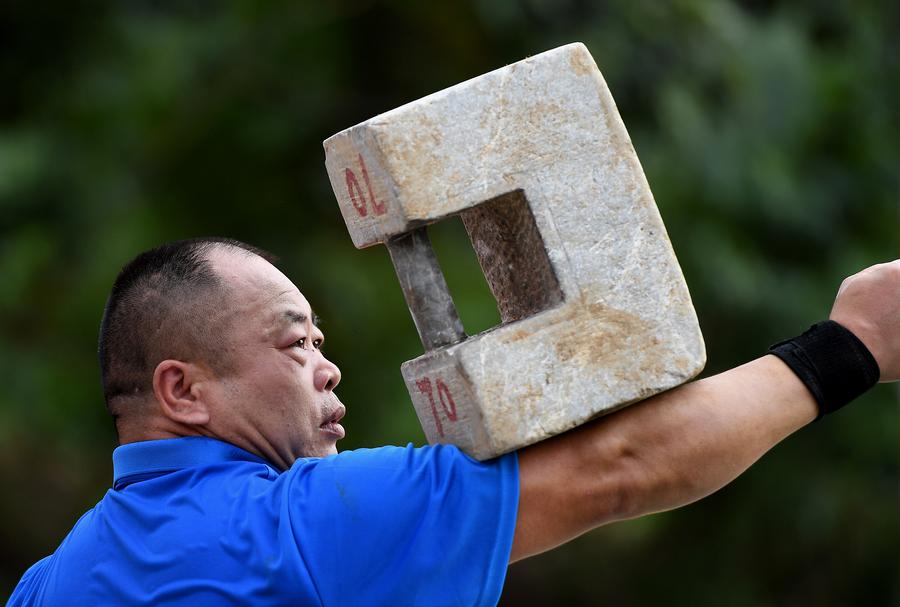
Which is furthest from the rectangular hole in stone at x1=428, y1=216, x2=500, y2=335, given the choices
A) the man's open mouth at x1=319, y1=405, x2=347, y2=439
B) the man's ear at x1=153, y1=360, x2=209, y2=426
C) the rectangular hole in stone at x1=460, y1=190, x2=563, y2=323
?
the man's ear at x1=153, y1=360, x2=209, y2=426

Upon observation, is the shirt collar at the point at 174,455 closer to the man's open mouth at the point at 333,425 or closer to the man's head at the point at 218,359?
the man's head at the point at 218,359

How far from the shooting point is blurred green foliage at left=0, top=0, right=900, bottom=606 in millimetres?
6594

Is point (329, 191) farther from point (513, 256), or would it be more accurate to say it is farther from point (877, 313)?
point (877, 313)

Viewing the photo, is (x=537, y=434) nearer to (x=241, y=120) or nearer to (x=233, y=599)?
(x=233, y=599)

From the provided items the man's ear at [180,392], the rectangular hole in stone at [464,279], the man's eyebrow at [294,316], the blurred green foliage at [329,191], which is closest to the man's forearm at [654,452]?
the man's eyebrow at [294,316]

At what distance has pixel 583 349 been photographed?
82.8 inches

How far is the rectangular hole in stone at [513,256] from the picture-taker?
2164 millimetres

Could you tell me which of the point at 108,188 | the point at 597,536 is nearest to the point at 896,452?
the point at 597,536

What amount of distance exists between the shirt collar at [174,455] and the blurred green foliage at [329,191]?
12.7 feet

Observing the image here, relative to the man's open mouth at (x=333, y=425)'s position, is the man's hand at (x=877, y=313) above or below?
below

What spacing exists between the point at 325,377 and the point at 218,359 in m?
0.21

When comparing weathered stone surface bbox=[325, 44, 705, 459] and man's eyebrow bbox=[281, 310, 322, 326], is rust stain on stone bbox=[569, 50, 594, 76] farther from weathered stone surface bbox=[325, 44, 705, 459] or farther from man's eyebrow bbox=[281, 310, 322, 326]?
man's eyebrow bbox=[281, 310, 322, 326]

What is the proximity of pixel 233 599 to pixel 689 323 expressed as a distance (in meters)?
0.93

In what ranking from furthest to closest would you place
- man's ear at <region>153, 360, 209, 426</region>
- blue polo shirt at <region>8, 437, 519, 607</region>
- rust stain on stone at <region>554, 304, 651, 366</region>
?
man's ear at <region>153, 360, 209, 426</region>
rust stain on stone at <region>554, 304, 651, 366</region>
blue polo shirt at <region>8, 437, 519, 607</region>
